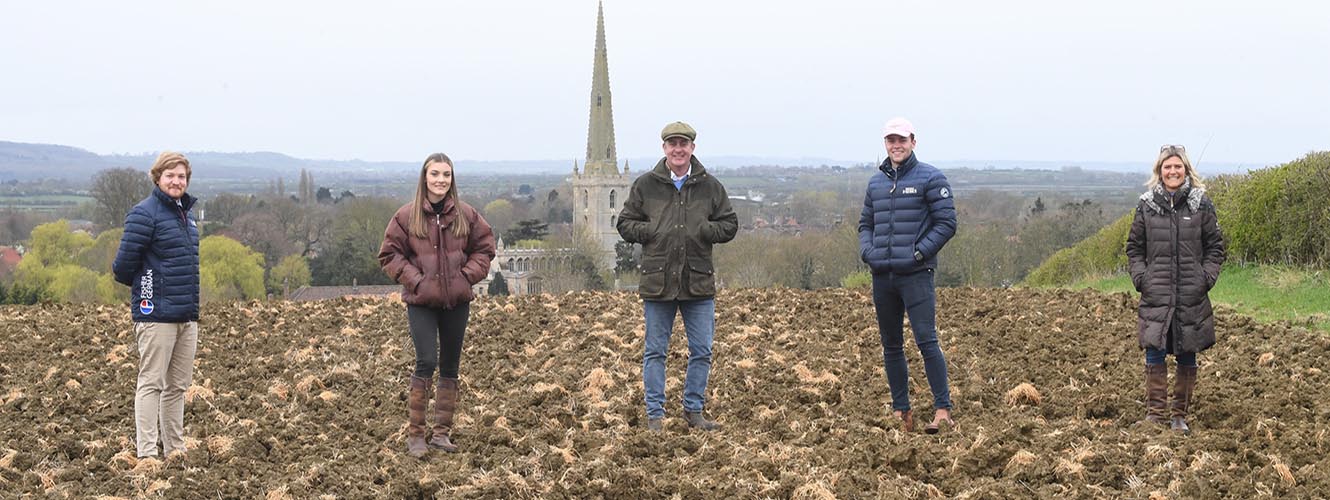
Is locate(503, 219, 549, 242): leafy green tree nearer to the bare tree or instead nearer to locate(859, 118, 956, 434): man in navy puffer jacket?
the bare tree

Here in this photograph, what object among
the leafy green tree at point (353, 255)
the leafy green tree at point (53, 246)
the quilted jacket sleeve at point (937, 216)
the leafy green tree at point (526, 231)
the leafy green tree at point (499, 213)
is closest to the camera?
the quilted jacket sleeve at point (937, 216)

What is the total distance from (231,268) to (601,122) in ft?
142

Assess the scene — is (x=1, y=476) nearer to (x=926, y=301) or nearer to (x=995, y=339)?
(x=926, y=301)

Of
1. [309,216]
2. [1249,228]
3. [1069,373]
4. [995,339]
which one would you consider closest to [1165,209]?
[1069,373]

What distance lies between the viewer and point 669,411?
7816 mm

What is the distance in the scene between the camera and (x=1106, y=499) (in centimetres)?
553

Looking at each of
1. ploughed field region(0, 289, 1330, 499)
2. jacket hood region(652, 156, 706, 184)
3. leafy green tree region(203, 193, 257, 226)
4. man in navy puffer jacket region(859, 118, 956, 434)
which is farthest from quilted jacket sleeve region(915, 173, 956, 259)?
leafy green tree region(203, 193, 257, 226)

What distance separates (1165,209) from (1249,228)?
10377 millimetres

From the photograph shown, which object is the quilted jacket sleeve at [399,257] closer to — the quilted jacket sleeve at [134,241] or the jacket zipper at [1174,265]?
the quilted jacket sleeve at [134,241]

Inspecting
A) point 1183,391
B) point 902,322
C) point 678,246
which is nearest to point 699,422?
point 678,246

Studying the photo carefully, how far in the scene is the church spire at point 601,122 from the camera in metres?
94.9

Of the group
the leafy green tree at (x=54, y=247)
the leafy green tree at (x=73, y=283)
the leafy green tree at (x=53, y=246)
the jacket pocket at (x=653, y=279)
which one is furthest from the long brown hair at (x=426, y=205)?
the leafy green tree at (x=53, y=246)

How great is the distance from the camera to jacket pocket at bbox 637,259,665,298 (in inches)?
278

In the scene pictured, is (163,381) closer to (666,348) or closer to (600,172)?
(666,348)
